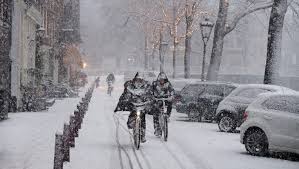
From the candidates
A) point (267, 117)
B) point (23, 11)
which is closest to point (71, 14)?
point (23, 11)

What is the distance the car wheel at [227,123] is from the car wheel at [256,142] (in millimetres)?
5655

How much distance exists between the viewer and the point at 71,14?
56.8 metres

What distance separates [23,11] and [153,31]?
115ft

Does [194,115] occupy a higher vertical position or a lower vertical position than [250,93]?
lower

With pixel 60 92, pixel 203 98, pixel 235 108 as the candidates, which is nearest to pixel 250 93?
pixel 235 108

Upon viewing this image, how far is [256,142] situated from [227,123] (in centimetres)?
591

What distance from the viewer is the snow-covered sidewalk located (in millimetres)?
Result: 12117

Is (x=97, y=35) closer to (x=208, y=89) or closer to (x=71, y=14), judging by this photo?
(x=71, y=14)

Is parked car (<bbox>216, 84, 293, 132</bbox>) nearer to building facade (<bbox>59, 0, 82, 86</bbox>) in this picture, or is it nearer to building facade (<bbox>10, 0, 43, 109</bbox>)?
building facade (<bbox>10, 0, 43, 109</bbox>)

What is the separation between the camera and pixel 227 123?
19.9m

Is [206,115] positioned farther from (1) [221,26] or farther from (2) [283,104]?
(2) [283,104]

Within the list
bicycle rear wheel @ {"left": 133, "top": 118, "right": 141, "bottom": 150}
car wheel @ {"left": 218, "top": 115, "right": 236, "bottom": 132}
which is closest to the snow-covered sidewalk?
bicycle rear wheel @ {"left": 133, "top": 118, "right": 141, "bottom": 150}

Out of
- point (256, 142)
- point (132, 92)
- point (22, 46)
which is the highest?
point (22, 46)

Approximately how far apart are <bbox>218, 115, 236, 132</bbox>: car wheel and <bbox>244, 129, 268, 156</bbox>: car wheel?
223 inches
